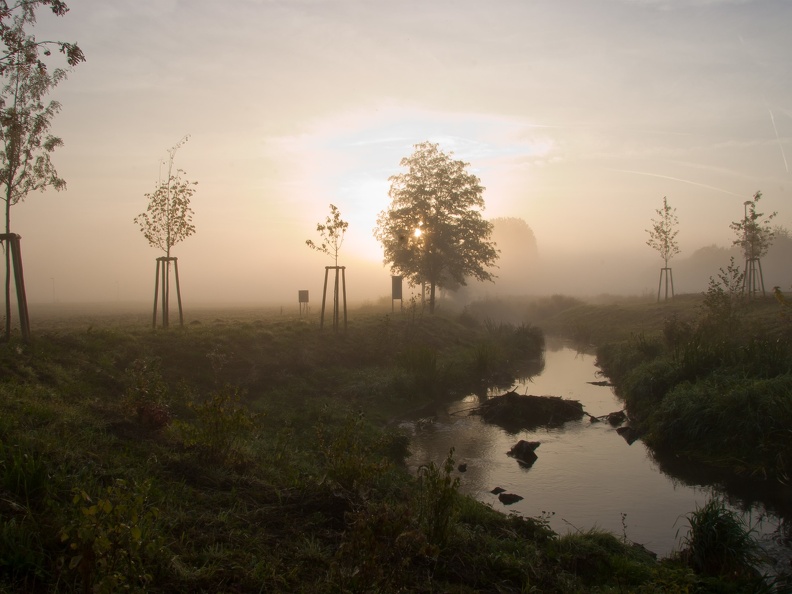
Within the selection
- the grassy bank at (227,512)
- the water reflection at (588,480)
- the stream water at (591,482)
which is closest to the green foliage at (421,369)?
the water reflection at (588,480)

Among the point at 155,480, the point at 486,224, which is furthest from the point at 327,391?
the point at 486,224

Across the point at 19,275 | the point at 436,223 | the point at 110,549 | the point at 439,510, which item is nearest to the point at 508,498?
the point at 439,510

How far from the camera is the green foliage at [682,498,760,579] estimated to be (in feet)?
23.2

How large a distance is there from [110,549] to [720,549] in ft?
24.3

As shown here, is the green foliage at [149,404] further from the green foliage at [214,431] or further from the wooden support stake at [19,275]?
the wooden support stake at [19,275]

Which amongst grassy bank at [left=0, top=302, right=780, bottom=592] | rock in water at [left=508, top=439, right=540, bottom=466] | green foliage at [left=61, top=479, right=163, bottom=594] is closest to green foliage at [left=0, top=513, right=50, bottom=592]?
grassy bank at [left=0, top=302, right=780, bottom=592]

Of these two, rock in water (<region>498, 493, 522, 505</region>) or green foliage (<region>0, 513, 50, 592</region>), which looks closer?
green foliage (<region>0, 513, 50, 592</region>)

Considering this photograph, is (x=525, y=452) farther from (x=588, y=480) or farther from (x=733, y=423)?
(x=733, y=423)

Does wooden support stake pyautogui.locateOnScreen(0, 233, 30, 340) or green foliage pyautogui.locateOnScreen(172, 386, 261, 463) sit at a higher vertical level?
wooden support stake pyautogui.locateOnScreen(0, 233, 30, 340)

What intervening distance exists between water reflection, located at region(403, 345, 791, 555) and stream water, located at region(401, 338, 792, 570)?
0.02 metres

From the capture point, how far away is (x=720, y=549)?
7270 mm

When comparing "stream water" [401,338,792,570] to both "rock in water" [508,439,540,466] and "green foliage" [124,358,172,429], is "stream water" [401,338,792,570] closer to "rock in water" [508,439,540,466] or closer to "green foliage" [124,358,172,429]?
"rock in water" [508,439,540,466]

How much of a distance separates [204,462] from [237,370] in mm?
9407

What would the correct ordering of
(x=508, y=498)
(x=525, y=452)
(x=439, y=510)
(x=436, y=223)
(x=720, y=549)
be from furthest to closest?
(x=436, y=223) → (x=525, y=452) → (x=508, y=498) → (x=720, y=549) → (x=439, y=510)
